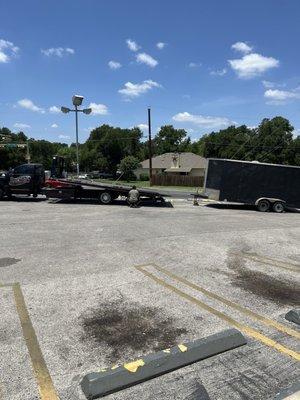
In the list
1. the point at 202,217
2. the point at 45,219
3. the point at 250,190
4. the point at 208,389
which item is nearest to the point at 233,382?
the point at 208,389

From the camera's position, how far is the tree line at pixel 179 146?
8612 centimetres

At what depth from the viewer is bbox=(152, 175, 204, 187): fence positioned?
61.2 metres

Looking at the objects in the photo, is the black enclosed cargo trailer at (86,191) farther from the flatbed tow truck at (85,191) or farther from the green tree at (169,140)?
the green tree at (169,140)

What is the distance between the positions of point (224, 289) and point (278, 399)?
3.57 metres

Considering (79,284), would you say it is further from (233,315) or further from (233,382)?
(233,382)

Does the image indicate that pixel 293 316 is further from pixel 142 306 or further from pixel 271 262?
pixel 271 262

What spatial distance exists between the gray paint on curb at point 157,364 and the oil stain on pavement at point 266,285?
2089 millimetres

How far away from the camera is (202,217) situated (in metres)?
18.1

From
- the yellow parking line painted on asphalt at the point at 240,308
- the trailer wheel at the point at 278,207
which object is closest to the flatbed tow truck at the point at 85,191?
the trailer wheel at the point at 278,207

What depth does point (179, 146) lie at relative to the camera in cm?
11756

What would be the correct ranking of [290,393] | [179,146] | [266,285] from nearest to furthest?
1. [290,393]
2. [266,285]
3. [179,146]

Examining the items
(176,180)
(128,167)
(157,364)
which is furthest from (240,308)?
(128,167)

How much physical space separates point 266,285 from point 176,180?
5422cm

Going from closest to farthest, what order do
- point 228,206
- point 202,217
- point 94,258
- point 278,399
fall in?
point 278,399 < point 94,258 < point 202,217 < point 228,206
